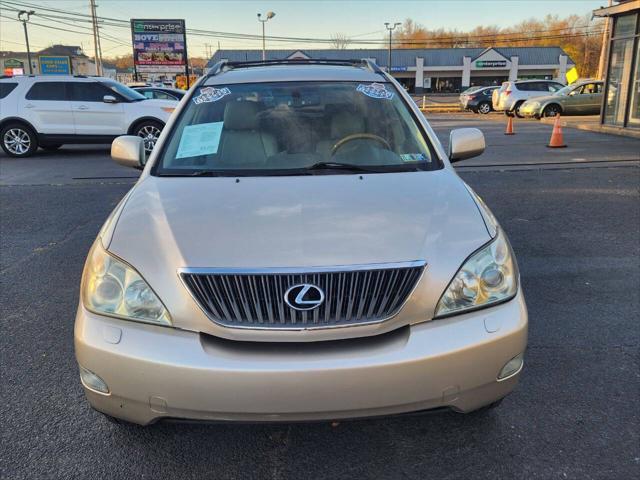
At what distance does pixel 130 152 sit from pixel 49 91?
35.5 ft

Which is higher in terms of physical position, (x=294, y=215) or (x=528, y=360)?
(x=294, y=215)

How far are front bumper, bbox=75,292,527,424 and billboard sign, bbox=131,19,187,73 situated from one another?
34120 millimetres

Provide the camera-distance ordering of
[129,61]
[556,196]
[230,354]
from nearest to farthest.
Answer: [230,354] < [556,196] < [129,61]

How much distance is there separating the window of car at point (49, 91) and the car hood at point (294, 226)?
1155cm

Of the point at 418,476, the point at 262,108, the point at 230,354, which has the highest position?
the point at 262,108

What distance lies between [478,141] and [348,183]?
1219 millimetres

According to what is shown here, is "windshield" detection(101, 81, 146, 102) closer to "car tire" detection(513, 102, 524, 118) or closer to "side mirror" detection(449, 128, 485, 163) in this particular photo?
"side mirror" detection(449, 128, 485, 163)

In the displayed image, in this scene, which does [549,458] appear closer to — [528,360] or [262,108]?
[528,360]

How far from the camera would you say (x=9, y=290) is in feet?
14.2

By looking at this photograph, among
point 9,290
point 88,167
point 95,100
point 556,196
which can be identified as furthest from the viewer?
point 95,100

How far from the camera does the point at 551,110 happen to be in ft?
73.1

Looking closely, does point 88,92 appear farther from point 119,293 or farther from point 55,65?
point 55,65

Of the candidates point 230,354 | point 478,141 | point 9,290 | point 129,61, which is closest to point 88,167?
point 9,290

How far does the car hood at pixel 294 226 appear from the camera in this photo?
6.82 feet
